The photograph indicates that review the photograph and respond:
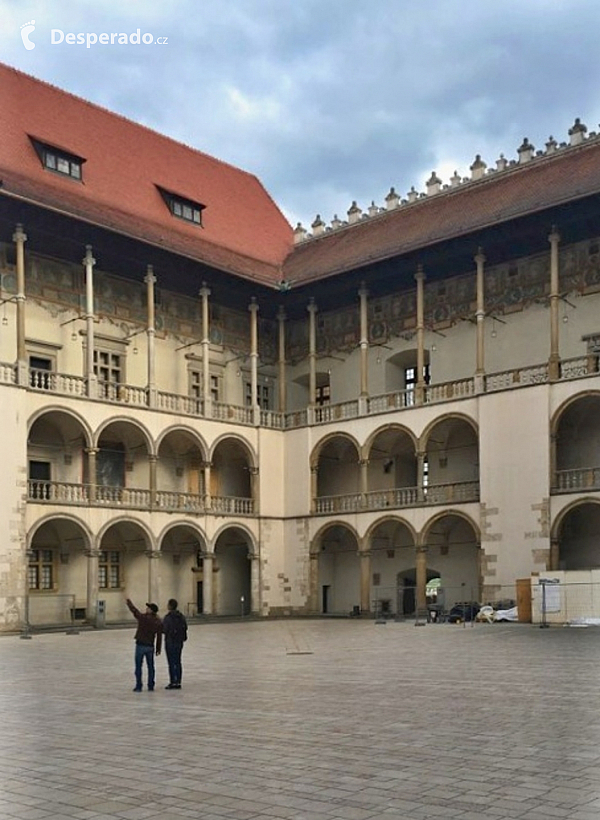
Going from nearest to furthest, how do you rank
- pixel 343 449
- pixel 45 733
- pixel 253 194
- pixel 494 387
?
pixel 45 733 → pixel 494 387 → pixel 343 449 → pixel 253 194

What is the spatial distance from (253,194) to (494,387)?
16.6m

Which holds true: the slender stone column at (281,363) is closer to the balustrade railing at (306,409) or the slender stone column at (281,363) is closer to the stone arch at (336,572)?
the balustrade railing at (306,409)

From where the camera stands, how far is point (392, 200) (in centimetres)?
3834

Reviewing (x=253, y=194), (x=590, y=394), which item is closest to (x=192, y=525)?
(x=590, y=394)

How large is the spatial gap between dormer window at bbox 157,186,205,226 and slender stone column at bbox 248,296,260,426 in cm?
366

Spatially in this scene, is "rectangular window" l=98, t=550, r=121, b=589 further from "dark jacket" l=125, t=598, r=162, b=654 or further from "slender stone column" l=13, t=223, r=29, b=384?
"dark jacket" l=125, t=598, r=162, b=654

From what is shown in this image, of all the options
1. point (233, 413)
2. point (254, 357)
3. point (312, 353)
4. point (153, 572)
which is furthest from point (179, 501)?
point (312, 353)

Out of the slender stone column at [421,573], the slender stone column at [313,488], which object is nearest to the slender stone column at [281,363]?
the slender stone column at [313,488]

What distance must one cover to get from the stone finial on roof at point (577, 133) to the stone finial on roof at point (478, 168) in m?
3.36

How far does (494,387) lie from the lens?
103ft

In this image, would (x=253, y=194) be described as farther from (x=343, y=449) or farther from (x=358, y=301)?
(x=343, y=449)

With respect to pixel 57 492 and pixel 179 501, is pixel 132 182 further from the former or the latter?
pixel 57 492

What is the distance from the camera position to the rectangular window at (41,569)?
30.6 metres

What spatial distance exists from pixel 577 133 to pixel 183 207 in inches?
531
